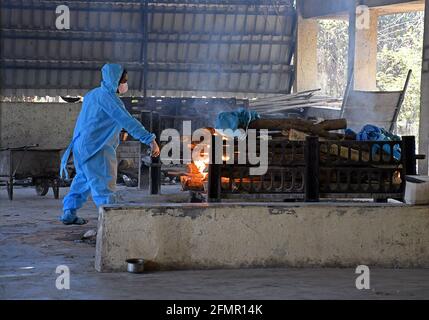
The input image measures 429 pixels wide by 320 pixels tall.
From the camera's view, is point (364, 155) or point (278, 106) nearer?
point (364, 155)

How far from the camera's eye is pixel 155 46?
16469mm

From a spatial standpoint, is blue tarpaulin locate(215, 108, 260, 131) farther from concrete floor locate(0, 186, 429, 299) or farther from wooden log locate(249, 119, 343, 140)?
concrete floor locate(0, 186, 429, 299)

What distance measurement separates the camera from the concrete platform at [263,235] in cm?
537

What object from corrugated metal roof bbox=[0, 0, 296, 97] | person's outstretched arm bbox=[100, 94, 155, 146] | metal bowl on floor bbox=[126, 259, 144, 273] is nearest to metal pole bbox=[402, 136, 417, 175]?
person's outstretched arm bbox=[100, 94, 155, 146]

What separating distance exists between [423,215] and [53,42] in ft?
40.3

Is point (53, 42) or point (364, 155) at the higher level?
point (53, 42)

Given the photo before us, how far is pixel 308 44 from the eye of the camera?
52.7 feet

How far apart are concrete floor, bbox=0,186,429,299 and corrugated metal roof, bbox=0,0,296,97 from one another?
1033 cm

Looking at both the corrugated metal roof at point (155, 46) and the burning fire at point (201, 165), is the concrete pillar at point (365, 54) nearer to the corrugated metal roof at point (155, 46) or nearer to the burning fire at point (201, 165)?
the corrugated metal roof at point (155, 46)

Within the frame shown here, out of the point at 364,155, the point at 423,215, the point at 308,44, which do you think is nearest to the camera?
the point at 423,215

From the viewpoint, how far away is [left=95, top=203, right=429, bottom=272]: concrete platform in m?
5.37

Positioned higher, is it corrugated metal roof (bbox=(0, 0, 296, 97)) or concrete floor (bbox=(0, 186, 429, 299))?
corrugated metal roof (bbox=(0, 0, 296, 97))

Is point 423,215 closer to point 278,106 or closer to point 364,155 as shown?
point 364,155
